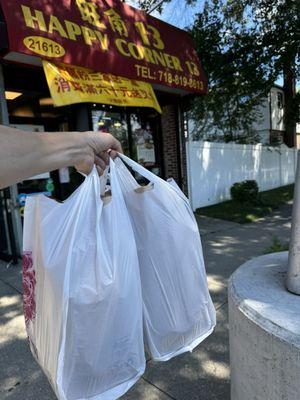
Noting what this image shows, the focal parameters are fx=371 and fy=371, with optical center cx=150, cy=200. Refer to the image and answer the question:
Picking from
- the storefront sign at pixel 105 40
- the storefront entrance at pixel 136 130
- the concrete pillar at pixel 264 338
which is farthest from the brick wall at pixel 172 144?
the concrete pillar at pixel 264 338

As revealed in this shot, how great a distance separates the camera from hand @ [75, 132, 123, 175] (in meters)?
1.47

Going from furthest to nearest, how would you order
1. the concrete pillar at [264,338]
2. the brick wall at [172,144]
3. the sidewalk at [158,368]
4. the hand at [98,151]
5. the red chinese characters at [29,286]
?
the brick wall at [172,144]
the sidewalk at [158,368]
the red chinese characters at [29,286]
the hand at [98,151]
the concrete pillar at [264,338]

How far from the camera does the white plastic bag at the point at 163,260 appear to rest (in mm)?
1623

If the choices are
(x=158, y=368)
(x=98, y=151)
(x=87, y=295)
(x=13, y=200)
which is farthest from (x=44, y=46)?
(x=87, y=295)

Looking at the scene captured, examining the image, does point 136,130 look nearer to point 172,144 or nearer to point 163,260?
point 172,144

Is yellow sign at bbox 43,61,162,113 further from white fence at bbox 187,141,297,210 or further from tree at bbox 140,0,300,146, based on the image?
tree at bbox 140,0,300,146

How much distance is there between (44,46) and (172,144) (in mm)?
4779

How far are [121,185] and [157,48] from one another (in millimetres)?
6149

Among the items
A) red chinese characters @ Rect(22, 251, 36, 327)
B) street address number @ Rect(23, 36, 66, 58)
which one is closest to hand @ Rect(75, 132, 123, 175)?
red chinese characters @ Rect(22, 251, 36, 327)

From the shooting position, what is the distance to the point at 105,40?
19.7 ft

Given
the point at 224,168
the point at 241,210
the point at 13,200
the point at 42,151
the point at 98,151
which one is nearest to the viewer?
the point at 42,151

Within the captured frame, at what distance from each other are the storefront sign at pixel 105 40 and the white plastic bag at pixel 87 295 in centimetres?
397

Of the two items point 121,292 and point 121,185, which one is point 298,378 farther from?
point 121,185

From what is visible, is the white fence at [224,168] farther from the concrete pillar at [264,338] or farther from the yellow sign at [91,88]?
the concrete pillar at [264,338]
